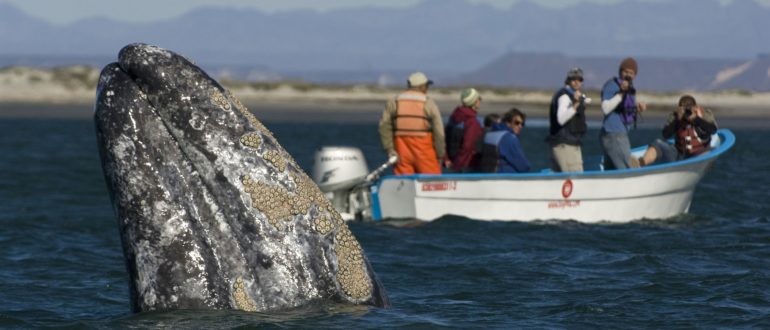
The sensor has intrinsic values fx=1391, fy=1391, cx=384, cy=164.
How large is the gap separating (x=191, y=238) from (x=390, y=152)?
8.63 meters

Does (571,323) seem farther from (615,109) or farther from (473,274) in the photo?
(615,109)

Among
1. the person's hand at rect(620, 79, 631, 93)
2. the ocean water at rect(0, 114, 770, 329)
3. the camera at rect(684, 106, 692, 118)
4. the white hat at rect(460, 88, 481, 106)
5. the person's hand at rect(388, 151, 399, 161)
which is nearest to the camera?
the ocean water at rect(0, 114, 770, 329)

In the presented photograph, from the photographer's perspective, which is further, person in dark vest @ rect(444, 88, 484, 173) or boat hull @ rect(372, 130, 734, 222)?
person in dark vest @ rect(444, 88, 484, 173)

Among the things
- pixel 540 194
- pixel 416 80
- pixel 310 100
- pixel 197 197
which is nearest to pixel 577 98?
pixel 540 194

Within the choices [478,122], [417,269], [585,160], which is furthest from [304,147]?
[417,269]

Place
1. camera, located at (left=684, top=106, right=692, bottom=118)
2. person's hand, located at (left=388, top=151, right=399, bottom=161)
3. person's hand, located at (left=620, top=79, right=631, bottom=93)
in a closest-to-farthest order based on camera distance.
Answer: person's hand, located at (left=620, top=79, right=631, bottom=93) < person's hand, located at (left=388, top=151, right=399, bottom=161) < camera, located at (left=684, top=106, right=692, bottom=118)

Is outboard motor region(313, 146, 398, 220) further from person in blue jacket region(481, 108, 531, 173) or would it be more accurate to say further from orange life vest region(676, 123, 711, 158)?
orange life vest region(676, 123, 711, 158)

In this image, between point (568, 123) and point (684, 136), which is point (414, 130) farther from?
point (684, 136)

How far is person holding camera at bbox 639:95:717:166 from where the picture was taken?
15.6m

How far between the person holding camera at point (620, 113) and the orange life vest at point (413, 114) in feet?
6.21

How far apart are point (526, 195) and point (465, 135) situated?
969 mm

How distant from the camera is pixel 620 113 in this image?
49.0 feet

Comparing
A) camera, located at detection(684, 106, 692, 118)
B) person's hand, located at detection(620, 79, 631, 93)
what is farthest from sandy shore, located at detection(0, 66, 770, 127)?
person's hand, located at detection(620, 79, 631, 93)

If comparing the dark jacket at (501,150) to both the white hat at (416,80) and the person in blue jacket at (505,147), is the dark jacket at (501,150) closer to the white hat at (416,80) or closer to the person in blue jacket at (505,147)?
the person in blue jacket at (505,147)
